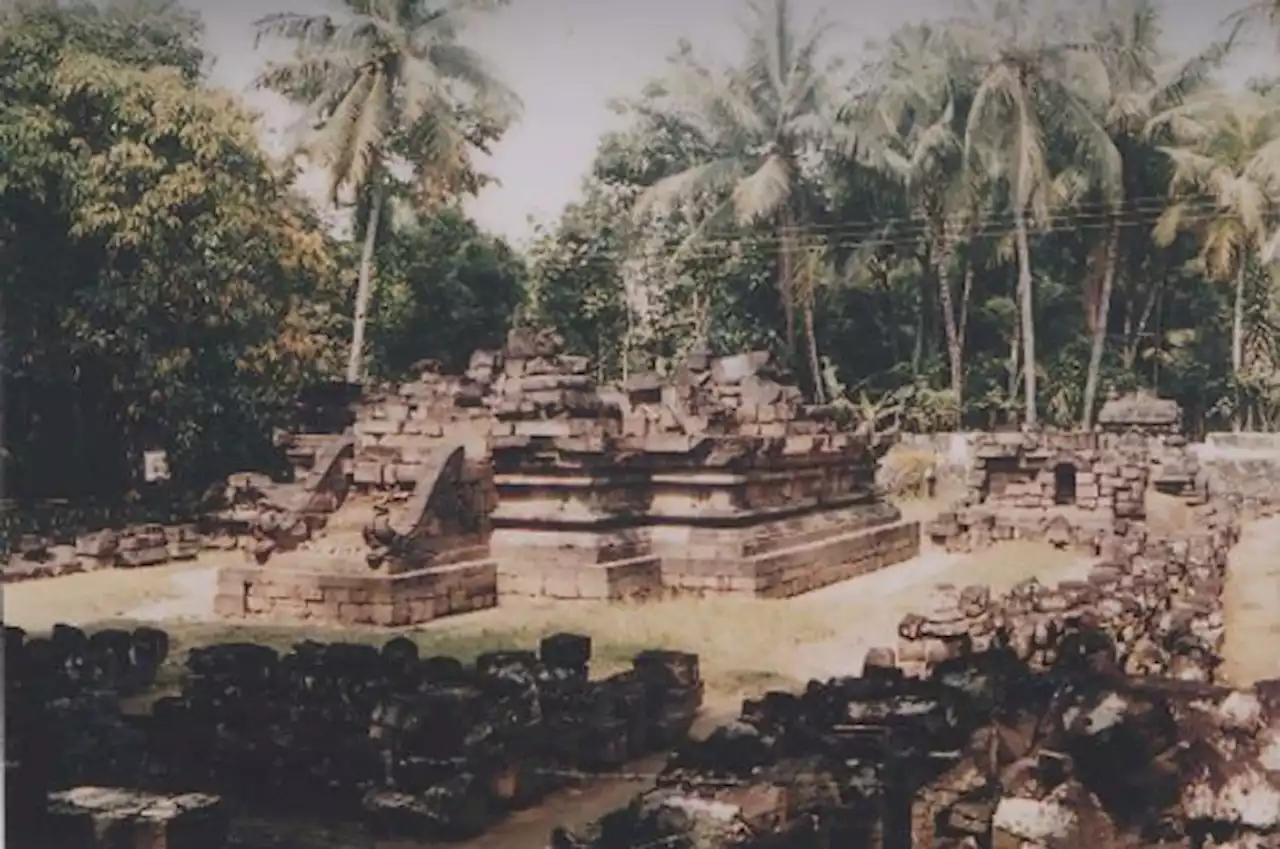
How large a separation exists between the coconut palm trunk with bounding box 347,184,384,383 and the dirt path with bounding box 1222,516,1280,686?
7.09 meters

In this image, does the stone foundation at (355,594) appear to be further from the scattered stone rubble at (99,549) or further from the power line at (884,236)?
the power line at (884,236)

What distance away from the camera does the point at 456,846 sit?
15.1 ft

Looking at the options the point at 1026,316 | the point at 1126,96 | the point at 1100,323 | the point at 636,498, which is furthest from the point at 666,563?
the point at 1100,323

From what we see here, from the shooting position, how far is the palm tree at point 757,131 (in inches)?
255

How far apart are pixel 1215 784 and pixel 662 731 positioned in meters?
2.63

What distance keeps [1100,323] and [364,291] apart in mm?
7788

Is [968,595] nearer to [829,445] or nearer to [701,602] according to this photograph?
[701,602]

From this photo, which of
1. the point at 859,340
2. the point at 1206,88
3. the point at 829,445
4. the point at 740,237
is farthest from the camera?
the point at 859,340

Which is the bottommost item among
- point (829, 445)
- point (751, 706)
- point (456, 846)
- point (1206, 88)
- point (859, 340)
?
point (456, 846)

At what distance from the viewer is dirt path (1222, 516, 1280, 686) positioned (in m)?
5.66

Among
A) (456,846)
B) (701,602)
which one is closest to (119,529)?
(701,602)

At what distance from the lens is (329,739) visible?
5.11 m

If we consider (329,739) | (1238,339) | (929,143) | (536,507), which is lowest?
(329,739)

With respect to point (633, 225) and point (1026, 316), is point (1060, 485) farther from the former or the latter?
point (633, 225)
